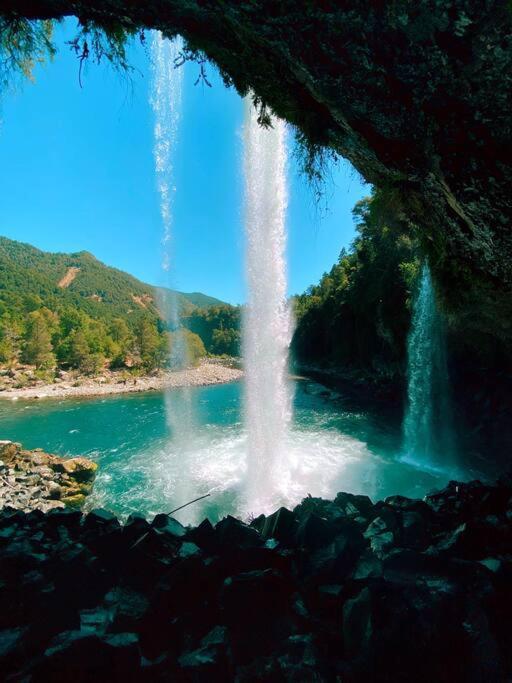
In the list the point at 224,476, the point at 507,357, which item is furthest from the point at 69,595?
the point at 507,357

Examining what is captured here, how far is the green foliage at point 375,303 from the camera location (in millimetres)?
22222

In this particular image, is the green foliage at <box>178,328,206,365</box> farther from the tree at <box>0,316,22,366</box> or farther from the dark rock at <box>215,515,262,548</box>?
the dark rock at <box>215,515,262,548</box>

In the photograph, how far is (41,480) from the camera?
489 inches

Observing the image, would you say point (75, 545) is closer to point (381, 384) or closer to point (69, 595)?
point (69, 595)

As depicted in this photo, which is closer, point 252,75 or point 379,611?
point 379,611

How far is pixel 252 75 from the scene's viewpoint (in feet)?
13.9

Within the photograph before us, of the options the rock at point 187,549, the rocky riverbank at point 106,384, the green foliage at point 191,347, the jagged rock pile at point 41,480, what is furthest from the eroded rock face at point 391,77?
the green foliage at point 191,347

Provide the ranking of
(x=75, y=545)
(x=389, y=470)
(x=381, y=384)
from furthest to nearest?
(x=381, y=384)
(x=389, y=470)
(x=75, y=545)

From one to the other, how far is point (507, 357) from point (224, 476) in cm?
1423

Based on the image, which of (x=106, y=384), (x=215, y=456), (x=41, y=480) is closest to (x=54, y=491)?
(x=41, y=480)

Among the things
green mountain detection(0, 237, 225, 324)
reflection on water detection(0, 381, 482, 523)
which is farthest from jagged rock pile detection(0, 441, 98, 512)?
green mountain detection(0, 237, 225, 324)

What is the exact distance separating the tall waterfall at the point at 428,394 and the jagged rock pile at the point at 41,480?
15693 mm

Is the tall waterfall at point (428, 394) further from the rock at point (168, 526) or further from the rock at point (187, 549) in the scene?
the rock at point (187, 549)

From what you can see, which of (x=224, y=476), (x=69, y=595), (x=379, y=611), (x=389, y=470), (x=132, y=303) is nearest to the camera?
(x=379, y=611)
